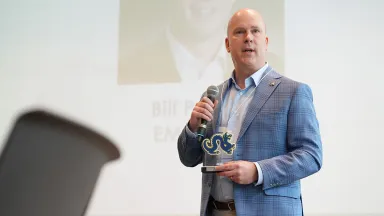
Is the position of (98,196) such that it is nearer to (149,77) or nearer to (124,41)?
(149,77)

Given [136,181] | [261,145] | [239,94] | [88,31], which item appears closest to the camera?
[261,145]

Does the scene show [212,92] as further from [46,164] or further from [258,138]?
[46,164]

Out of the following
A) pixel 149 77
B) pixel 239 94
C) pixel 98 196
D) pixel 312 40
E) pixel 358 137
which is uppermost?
pixel 312 40

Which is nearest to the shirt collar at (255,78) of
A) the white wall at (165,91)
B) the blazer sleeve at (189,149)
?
the blazer sleeve at (189,149)

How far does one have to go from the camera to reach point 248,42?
5.16 feet

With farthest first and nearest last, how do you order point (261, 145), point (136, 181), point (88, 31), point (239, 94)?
1. point (88, 31)
2. point (136, 181)
3. point (239, 94)
4. point (261, 145)

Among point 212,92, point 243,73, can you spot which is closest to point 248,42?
point 243,73

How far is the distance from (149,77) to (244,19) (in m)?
1.57

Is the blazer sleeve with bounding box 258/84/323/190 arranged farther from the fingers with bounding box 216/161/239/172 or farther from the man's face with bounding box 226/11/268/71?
the man's face with bounding box 226/11/268/71

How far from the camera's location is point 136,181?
118 inches

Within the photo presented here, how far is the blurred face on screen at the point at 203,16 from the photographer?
306 cm

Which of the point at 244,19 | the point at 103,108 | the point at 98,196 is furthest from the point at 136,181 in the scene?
the point at 244,19

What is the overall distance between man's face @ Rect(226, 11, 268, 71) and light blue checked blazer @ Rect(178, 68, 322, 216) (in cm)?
11

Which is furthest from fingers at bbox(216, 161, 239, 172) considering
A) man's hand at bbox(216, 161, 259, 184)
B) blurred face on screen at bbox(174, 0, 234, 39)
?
blurred face on screen at bbox(174, 0, 234, 39)
